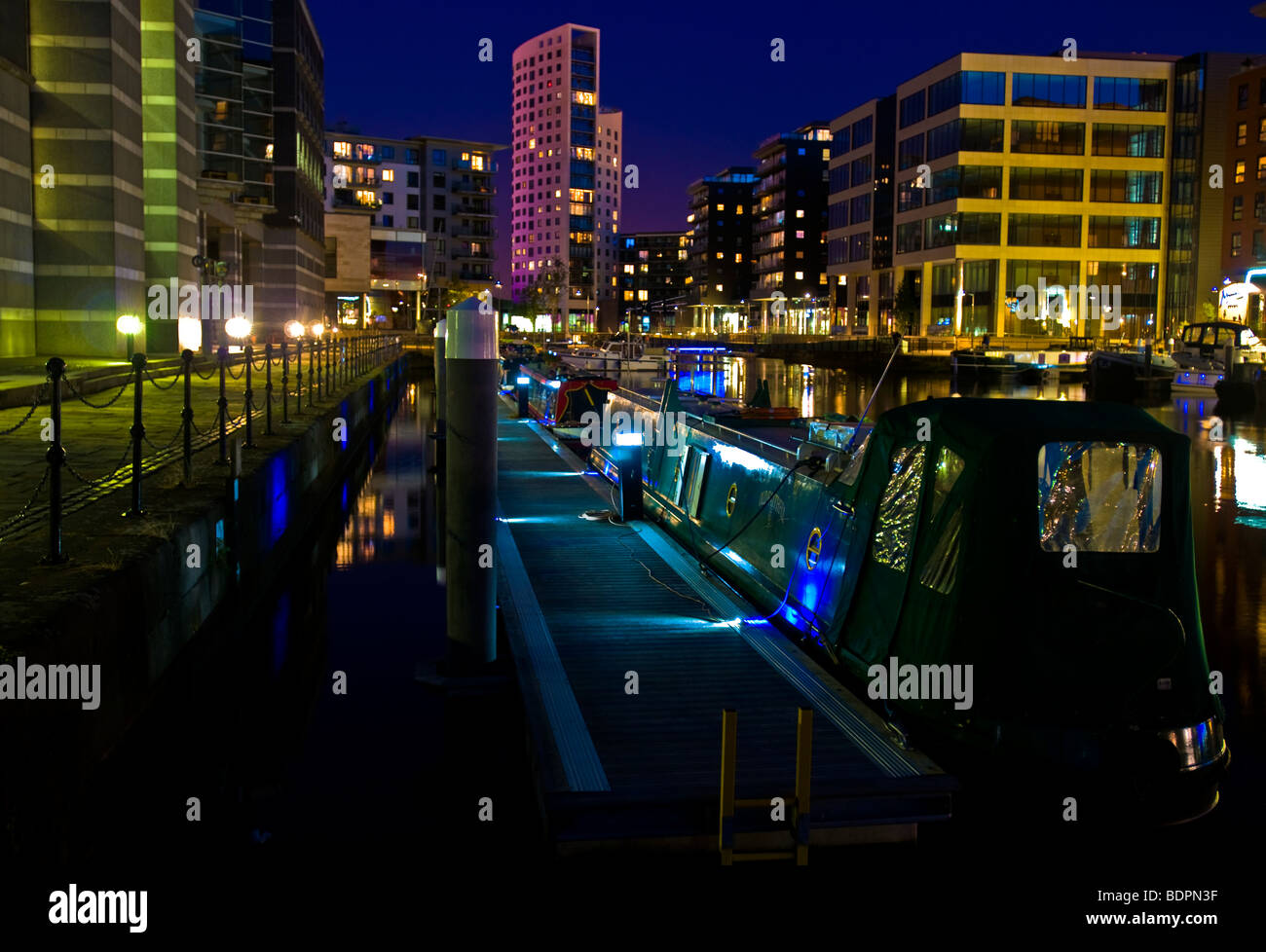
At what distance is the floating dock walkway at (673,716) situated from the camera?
5980 mm

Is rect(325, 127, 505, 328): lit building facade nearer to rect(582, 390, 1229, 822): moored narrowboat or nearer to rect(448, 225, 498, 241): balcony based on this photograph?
rect(448, 225, 498, 241): balcony

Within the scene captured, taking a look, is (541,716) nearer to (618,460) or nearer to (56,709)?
(56,709)

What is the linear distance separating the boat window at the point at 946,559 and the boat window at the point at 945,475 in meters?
0.19

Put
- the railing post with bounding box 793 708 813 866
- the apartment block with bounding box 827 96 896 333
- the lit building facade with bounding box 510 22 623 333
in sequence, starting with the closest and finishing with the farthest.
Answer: the railing post with bounding box 793 708 813 866 < the apartment block with bounding box 827 96 896 333 < the lit building facade with bounding box 510 22 623 333

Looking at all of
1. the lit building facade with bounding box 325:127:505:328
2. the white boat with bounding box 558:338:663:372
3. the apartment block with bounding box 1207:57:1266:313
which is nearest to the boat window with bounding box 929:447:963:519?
the white boat with bounding box 558:338:663:372

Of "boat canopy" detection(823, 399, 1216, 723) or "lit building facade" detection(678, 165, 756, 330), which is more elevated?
"lit building facade" detection(678, 165, 756, 330)

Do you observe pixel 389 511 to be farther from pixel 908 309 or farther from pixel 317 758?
pixel 908 309

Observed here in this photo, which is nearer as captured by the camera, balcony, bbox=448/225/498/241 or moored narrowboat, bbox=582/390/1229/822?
moored narrowboat, bbox=582/390/1229/822

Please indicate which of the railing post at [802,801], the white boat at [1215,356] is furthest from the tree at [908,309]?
the railing post at [802,801]

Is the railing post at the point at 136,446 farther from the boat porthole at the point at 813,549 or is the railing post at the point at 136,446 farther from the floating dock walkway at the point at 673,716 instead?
the boat porthole at the point at 813,549

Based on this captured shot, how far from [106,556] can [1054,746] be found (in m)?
A: 6.00

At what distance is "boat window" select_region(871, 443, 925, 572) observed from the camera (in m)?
7.39

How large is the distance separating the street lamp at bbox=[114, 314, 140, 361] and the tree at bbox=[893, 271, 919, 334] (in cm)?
6532
